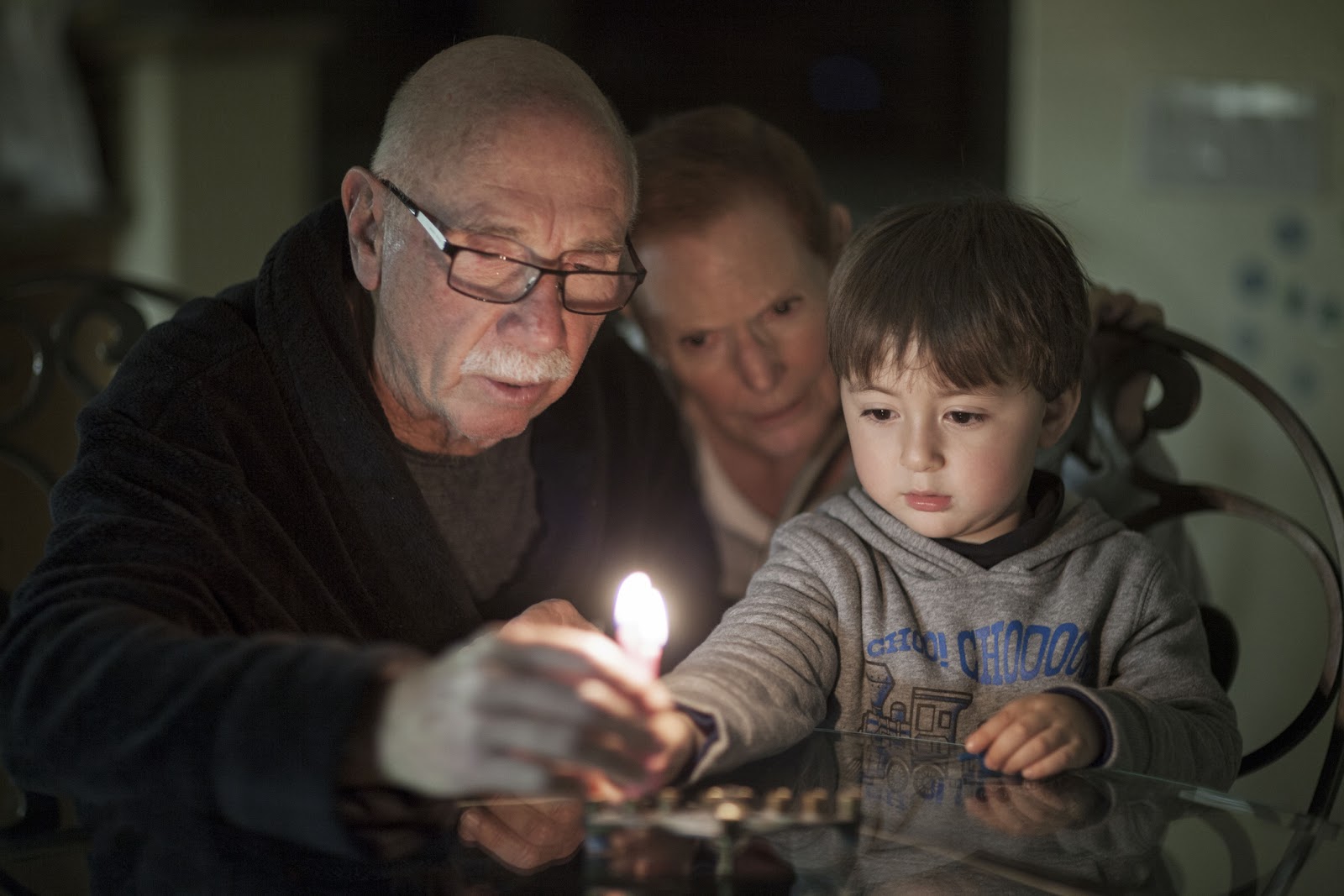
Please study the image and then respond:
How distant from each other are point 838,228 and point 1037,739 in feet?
3.37

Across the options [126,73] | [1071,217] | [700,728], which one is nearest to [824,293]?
[700,728]

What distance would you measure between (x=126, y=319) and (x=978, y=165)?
2816 mm

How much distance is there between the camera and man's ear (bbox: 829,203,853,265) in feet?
6.43

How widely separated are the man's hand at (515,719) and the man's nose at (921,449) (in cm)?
50

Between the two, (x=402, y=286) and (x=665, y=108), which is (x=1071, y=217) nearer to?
(x=665, y=108)

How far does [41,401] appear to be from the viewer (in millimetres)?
1894

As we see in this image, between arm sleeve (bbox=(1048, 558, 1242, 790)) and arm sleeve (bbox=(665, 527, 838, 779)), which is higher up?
arm sleeve (bbox=(665, 527, 838, 779))

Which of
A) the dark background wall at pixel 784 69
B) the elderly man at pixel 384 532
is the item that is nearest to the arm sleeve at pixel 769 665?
the elderly man at pixel 384 532

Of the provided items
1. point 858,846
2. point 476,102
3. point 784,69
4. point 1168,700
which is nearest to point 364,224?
point 476,102

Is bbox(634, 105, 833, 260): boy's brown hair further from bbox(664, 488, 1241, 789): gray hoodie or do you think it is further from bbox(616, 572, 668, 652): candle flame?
bbox(616, 572, 668, 652): candle flame

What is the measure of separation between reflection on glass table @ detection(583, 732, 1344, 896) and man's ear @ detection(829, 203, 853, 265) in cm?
92

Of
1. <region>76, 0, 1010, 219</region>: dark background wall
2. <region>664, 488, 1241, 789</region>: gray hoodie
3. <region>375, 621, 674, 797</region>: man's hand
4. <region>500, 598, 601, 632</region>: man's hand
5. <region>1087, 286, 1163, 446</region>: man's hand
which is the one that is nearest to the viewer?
<region>375, 621, 674, 797</region>: man's hand

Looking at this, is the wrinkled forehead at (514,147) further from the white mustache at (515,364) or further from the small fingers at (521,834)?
the small fingers at (521,834)

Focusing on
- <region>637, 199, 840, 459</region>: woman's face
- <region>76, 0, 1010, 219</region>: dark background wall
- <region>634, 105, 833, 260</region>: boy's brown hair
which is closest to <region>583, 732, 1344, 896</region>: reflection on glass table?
<region>637, 199, 840, 459</region>: woman's face
